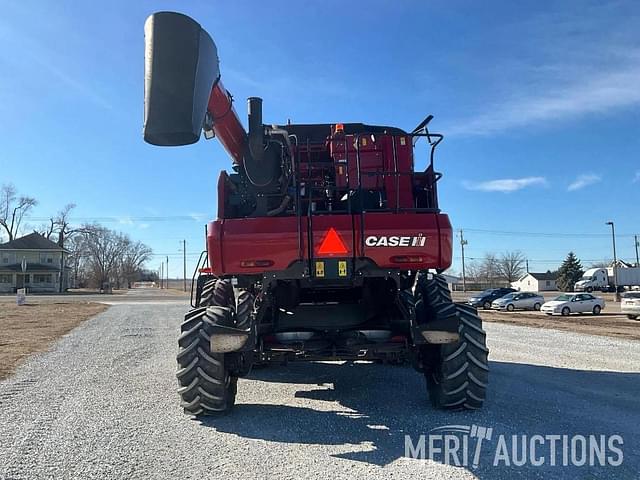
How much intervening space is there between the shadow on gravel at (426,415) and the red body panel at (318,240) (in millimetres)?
1634

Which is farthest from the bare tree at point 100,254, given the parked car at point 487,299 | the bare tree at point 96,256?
the parked car at point 487,299

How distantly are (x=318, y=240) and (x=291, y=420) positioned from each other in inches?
77.1

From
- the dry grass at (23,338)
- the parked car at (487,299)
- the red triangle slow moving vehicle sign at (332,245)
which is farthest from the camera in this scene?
the parked car at (487,299)

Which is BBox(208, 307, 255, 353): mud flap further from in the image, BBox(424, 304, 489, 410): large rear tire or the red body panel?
BBox(424, 304, 489, 410): large rear tire

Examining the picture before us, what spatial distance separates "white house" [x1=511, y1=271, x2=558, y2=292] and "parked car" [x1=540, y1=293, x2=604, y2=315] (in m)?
78.2

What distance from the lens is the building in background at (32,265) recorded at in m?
72.8

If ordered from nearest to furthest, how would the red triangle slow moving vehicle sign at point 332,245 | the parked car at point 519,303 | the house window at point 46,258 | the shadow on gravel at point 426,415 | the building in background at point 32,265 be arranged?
the shadow on gravel at point 426,415
the red triangle slow moving vehicle sign at point 332,245
the parked car at point 519,303
the building in background at point 32,265
the house window at point 46,258

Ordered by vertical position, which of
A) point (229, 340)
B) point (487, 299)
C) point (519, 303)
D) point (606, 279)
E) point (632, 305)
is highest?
point (606, 279)

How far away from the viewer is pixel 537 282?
10669 centimetres

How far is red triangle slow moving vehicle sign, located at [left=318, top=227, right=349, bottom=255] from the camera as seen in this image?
5.46 m

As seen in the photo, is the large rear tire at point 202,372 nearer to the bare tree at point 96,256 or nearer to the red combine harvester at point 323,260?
the red combine harvester at point 323,260

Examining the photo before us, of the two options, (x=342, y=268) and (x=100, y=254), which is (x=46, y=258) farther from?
(x=342, y=268)

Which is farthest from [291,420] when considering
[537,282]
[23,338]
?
[537,282]

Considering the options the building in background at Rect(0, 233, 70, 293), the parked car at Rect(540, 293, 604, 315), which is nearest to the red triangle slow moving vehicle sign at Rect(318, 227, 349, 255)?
the parked car at Rect(540, 293, 604, 315)
